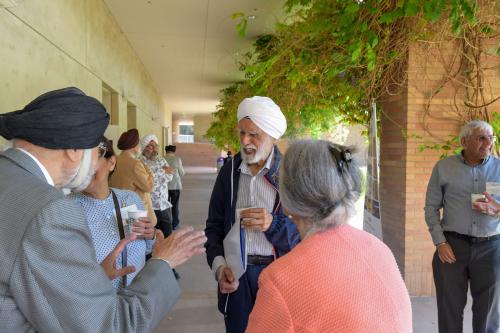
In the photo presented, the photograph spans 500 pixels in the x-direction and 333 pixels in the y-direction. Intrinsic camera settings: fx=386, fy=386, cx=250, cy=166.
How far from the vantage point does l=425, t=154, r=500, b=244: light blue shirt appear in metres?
2.87

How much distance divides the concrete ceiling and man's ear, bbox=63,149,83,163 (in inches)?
204

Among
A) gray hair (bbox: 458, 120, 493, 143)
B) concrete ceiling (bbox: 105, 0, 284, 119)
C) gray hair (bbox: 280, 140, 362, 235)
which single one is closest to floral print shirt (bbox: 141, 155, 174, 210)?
concrete ceiling (bbox: 105, 0, 284, 119)

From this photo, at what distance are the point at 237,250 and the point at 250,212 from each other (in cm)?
25

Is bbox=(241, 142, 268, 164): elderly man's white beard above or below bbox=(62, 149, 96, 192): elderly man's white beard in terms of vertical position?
above

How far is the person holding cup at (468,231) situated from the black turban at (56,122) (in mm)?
2685

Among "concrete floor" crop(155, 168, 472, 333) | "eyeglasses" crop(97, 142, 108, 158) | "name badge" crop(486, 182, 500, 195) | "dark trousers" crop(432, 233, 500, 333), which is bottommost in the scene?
"concrete floor" crop(155, 168, 472, 333)

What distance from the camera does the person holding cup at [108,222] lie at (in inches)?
76.9

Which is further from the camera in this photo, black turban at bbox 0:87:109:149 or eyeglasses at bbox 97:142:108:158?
eyeglasses at bbox 97:142:108:158

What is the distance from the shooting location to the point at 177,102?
19625 mm

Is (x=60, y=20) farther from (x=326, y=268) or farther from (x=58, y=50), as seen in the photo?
(x=326, y=268)

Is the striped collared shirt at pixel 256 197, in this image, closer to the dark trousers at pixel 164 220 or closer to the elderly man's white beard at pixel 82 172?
the elderly man's white beard at pixel 82 172

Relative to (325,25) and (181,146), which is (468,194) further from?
(181,146)

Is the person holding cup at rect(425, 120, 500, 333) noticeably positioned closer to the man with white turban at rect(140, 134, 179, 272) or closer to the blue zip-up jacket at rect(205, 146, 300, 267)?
the blue zip-up jacket at rect(205, 146, 300, 267)

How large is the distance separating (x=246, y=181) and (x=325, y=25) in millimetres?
2024
